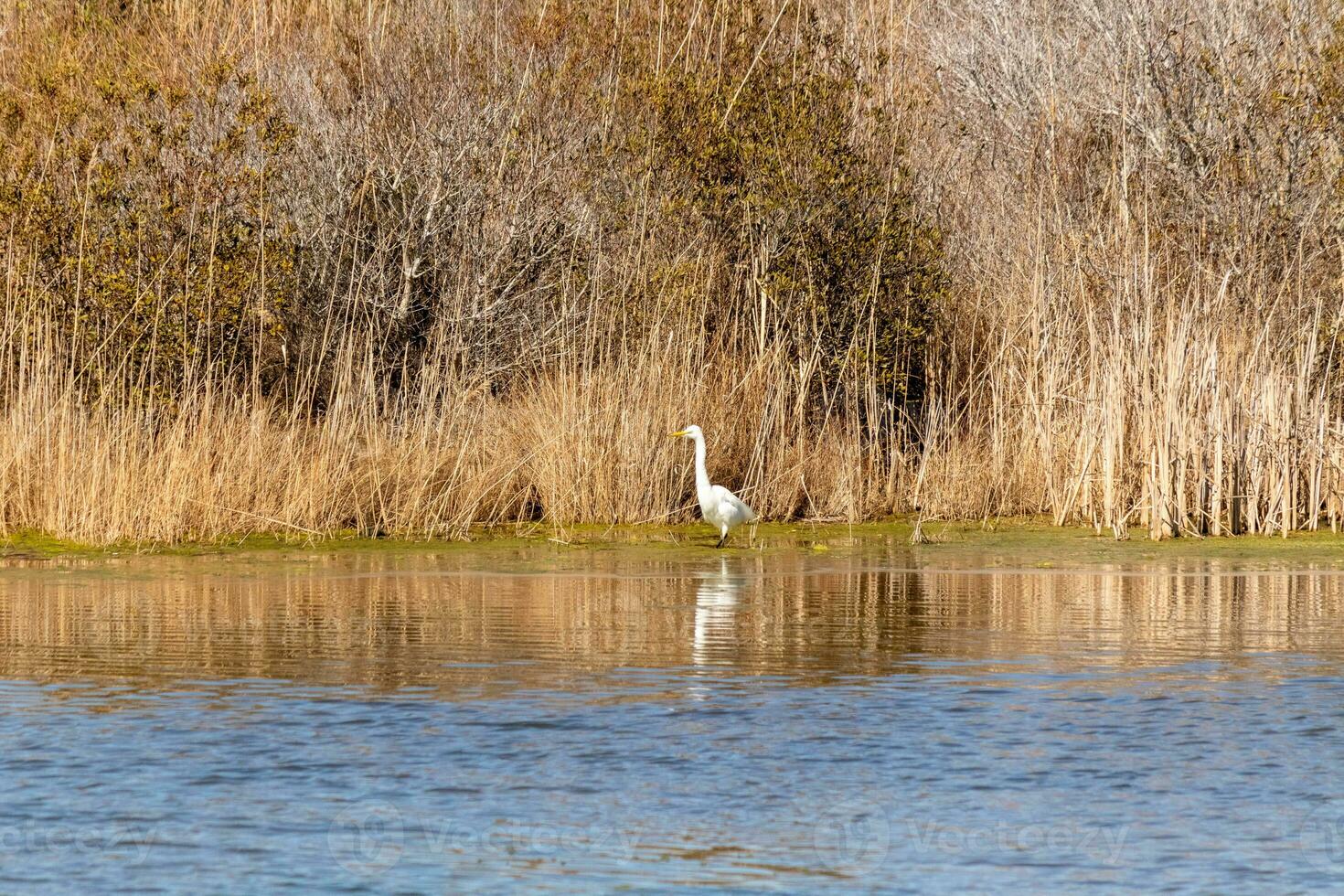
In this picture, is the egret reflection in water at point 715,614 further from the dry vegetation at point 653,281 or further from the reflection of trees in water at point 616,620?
the dry vegetation at point 653,281

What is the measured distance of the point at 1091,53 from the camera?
21.7m

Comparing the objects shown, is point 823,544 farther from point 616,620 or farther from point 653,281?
point 616,620

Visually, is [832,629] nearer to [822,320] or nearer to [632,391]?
[632,391]

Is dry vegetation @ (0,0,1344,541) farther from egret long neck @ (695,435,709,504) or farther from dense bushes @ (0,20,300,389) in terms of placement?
egret long neck @ (695,435,709,504)

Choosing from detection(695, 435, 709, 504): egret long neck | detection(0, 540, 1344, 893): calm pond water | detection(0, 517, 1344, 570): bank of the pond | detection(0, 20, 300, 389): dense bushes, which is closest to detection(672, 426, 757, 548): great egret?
detection(695, 435, 709, 504): egret long neck

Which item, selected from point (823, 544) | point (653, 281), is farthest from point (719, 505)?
point (653, 281)

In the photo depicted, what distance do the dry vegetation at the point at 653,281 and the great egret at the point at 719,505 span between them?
837 millimetres

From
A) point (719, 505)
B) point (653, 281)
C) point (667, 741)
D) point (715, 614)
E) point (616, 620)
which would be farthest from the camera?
point (653, 281)

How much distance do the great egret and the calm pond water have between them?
2.90 meters

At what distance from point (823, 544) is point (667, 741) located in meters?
7.69

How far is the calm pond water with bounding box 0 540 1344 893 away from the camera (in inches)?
193

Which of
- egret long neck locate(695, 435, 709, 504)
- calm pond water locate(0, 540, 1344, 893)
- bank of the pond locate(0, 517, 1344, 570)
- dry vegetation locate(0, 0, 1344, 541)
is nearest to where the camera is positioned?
calm pond water locate(0, 540, 1344, 893)

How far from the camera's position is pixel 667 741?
632cm

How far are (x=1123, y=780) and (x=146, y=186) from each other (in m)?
12.5
